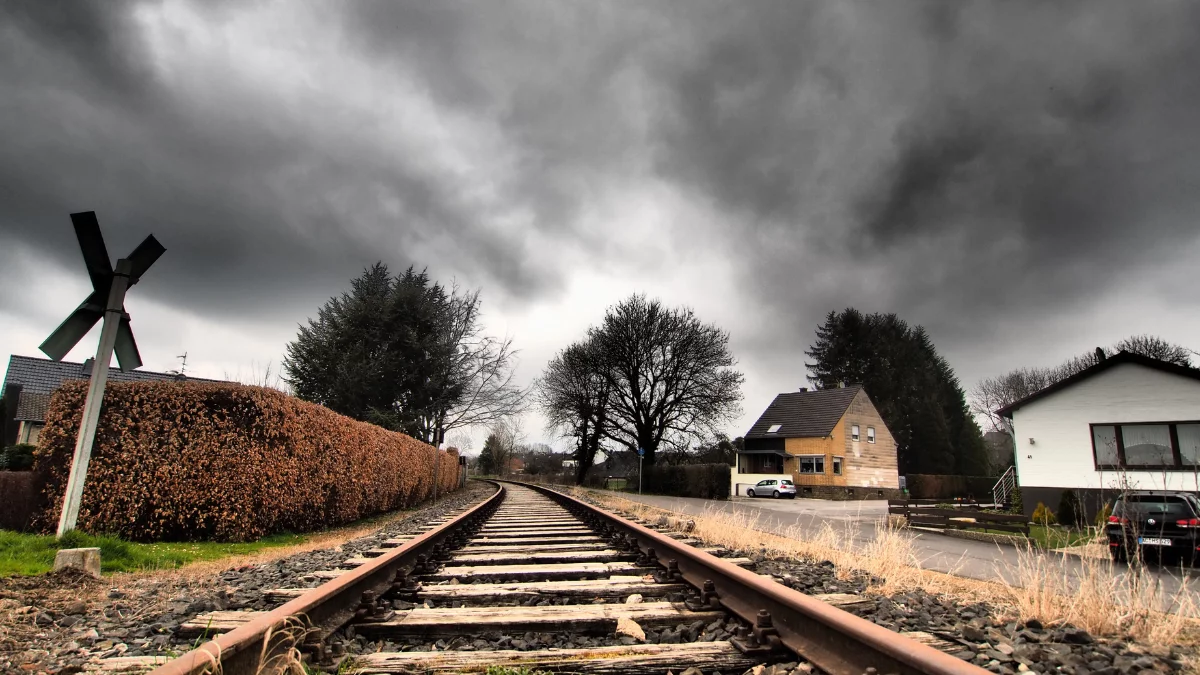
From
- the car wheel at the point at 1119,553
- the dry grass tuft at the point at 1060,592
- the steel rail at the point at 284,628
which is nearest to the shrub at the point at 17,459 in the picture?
the steel rail at the point at 284,628

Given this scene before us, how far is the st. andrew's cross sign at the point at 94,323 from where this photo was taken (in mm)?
6297

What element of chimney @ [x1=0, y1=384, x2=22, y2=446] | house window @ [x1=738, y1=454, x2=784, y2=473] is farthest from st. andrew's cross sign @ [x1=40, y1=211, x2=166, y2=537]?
house window @ [x1=738, y1=454, x2=784, y2=473]

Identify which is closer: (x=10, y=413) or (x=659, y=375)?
(x=10, y=413)

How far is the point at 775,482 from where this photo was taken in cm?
3450

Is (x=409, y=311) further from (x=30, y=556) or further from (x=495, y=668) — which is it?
(x=495, y=668)

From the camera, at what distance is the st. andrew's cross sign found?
630 centimetres

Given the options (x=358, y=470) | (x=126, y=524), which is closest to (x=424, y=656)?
(x=126, y=524)

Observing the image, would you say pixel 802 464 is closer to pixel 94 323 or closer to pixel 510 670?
pixel 94 323

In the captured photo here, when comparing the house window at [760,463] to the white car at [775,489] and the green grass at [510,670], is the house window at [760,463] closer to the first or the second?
the white car at [775,489]

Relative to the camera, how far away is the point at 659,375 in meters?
39.2

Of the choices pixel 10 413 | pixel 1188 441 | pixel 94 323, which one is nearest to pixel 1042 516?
pixel 1188 441

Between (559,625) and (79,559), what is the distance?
449cm

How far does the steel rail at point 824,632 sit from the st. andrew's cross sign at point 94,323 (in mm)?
6425

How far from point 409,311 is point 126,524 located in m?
18.5
